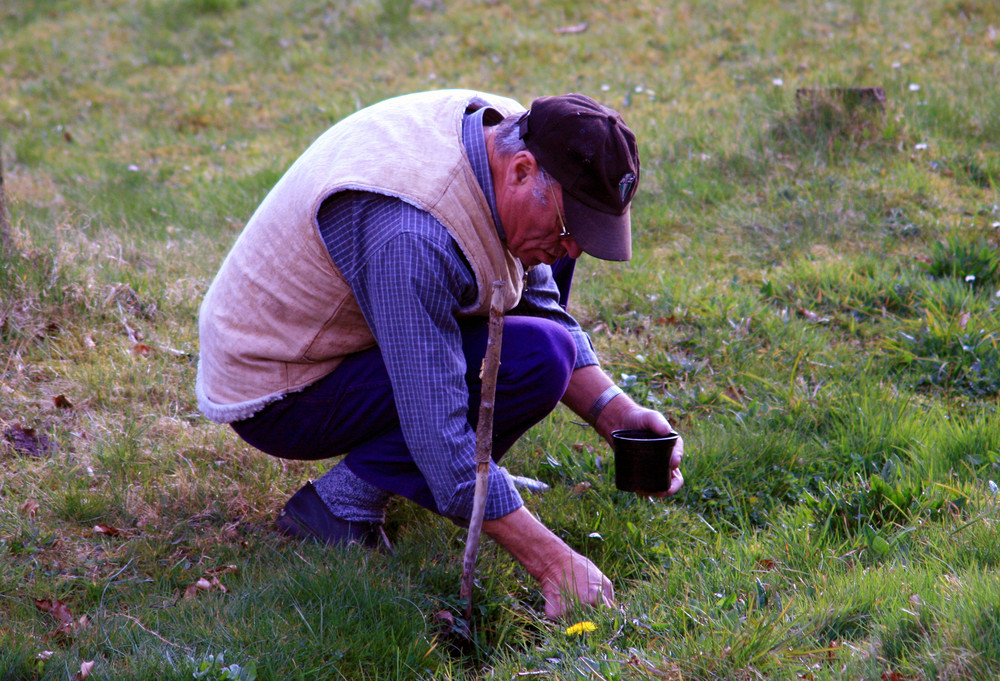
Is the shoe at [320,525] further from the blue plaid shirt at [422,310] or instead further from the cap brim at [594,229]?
the cap brim at [594,229]

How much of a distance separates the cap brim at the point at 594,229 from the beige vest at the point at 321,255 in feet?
0.78

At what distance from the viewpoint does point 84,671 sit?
2332 millimetres

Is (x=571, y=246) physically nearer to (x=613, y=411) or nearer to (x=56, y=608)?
(x=613, y=411)

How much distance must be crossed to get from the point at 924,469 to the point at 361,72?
757 cm

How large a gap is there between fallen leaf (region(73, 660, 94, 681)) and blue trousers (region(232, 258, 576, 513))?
2.99 feet

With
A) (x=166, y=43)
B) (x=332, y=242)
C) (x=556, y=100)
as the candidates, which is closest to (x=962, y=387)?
(x=556, y=100)

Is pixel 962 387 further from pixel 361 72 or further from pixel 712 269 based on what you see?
pixel 361 72

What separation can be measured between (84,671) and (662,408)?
2.42 metres

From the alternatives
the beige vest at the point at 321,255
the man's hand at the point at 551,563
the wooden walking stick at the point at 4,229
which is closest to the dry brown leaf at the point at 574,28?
the wooden walking stick at the point at 4,229

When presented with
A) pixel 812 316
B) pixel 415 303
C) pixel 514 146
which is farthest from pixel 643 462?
pixel 812 316

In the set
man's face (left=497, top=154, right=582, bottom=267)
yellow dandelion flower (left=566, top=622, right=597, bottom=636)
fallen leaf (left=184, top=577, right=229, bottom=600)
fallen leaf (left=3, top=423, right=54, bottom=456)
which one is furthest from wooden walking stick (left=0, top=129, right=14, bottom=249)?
yellow dandelion flower (left=566, top=622, right=597, bottom=636)

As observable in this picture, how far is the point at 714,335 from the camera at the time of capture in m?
4.28

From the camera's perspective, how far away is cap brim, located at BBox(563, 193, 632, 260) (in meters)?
2.51

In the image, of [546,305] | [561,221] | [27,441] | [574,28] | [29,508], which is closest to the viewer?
[561,221]
